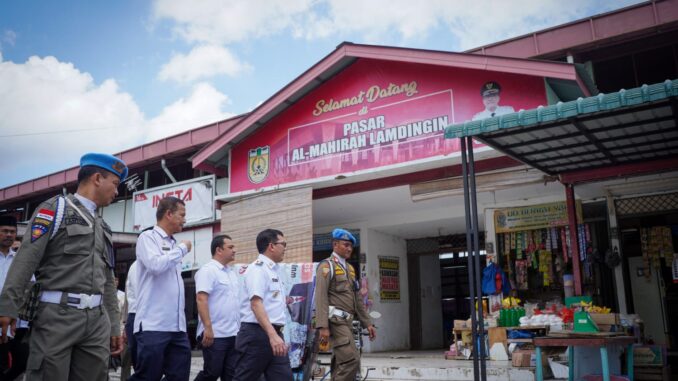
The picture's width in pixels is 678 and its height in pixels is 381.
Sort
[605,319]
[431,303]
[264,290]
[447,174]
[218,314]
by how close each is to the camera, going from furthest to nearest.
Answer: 1. [431,303]
2. [447,174]
3. [605,319]
4. [218,314]
5. [264,290]

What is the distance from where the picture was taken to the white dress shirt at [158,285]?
14.5 feet

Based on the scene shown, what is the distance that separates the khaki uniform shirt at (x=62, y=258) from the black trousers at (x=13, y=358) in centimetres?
205

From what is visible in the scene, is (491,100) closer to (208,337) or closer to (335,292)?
(335,292)

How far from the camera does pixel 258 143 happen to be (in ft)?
40.8

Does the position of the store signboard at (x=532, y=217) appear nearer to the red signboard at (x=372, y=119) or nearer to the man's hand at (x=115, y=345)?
the red signboard at (x=372, y=119)

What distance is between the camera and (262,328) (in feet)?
16.7

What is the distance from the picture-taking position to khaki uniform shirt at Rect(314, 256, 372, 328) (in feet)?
19.4

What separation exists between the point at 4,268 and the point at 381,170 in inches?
253

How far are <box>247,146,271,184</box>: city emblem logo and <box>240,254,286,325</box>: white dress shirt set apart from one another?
679cm

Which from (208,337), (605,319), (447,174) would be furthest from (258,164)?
(605,319)

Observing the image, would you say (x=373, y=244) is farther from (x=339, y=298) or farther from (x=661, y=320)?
(x=339, y=298)

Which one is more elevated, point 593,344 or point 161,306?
point 161,306

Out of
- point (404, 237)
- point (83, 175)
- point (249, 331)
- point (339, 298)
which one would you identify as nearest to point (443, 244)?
point (404, 237)

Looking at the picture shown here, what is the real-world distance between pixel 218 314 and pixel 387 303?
821cm
